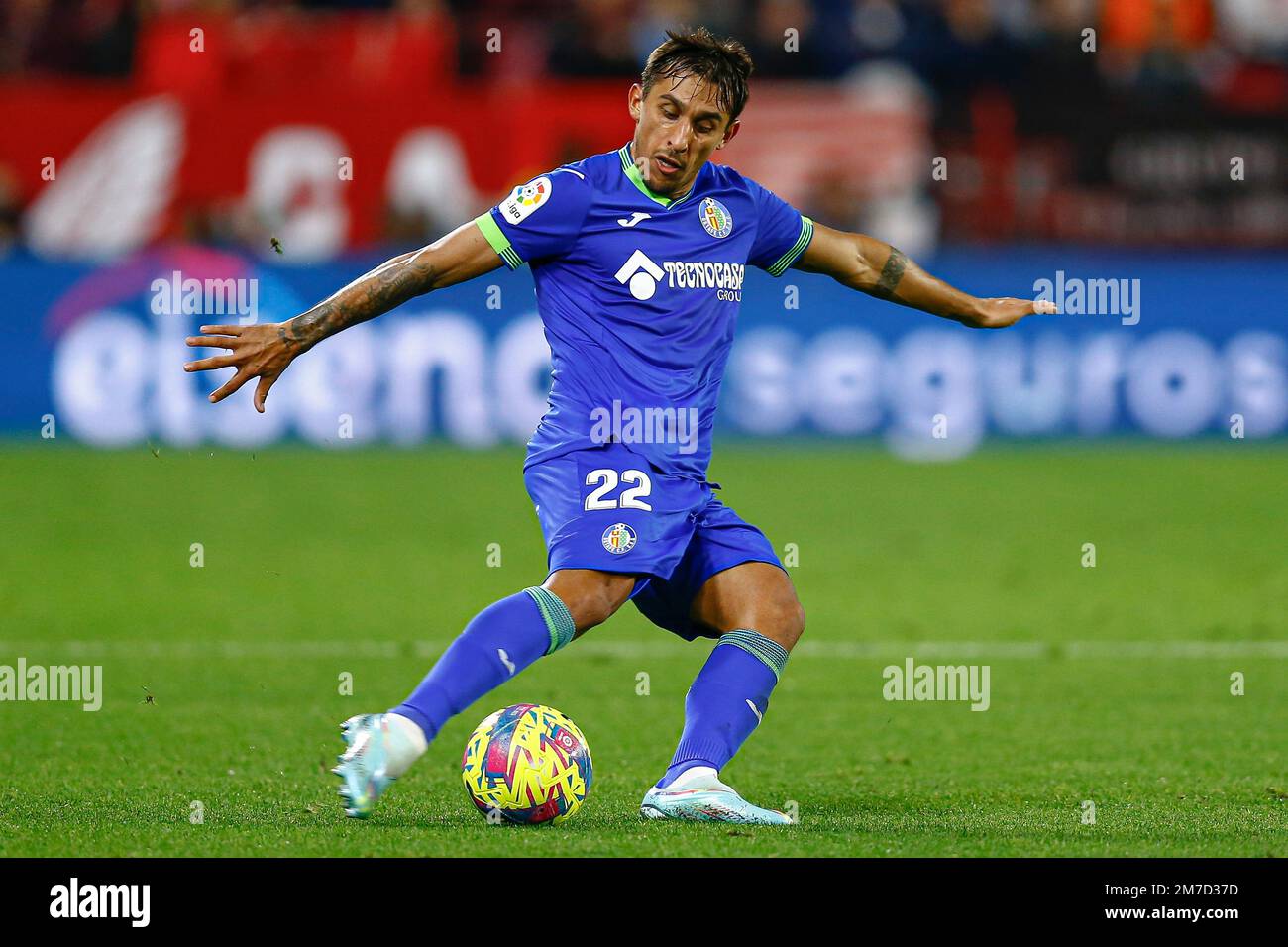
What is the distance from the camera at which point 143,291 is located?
58.4 feet

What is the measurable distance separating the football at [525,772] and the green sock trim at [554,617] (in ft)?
1.07

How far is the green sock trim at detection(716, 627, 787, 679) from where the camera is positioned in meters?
5.99

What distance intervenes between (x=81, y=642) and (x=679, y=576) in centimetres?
465

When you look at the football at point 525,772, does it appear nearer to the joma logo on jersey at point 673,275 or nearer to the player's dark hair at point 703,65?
the joma logo on jersey at point 673,275

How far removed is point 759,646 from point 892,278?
1.37 meters

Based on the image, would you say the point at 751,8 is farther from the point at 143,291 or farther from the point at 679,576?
the point at 679,576

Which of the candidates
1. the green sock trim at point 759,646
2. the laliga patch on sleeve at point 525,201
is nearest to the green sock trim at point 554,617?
the green sock trim at point 759,646

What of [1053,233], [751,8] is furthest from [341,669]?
[751,8]

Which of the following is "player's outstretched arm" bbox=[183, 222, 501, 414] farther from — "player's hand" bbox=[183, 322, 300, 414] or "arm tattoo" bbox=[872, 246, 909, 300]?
"arm tattoo" bbox=[872, 246, 909, 300]

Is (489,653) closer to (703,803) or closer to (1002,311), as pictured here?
(703,803)

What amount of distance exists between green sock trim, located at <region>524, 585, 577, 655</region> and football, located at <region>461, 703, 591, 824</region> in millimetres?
326

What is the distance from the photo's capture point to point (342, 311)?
5.62 metres

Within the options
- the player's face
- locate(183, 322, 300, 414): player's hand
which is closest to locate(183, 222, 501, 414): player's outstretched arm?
locate(183, 322, 300, 414): player's hand

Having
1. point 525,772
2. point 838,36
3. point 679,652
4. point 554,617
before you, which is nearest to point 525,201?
point 554,617
